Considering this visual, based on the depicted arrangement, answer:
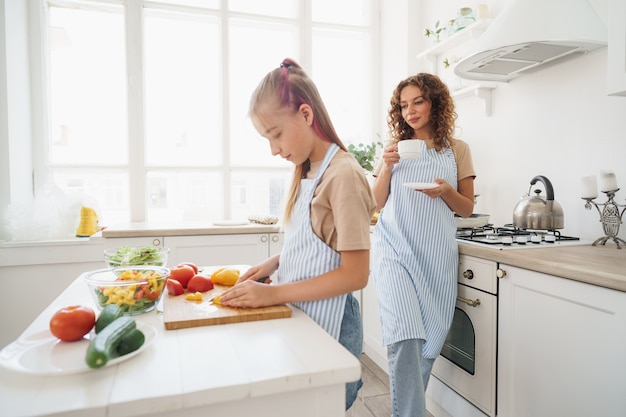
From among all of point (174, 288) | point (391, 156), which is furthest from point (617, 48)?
point (174, 288)

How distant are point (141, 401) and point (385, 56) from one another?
3.43 meters

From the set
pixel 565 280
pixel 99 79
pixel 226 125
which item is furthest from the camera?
pixel 226 125

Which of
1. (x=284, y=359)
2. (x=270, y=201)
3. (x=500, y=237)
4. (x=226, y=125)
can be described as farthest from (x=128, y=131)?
(x=284, y=359)

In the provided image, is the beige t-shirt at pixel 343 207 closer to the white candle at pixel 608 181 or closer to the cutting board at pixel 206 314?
the cutting board at pixel 206 314

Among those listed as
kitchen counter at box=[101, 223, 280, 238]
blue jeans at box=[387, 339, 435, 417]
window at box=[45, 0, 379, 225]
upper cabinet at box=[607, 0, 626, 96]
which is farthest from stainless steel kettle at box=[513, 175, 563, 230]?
window at box=[45, 0, 379, 225]

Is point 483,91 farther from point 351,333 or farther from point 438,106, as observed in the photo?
point 351,333

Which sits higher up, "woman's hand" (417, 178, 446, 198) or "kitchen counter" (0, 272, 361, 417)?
"woman's hand" (417, 178, 446, 198)

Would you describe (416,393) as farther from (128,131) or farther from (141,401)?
(128,131)

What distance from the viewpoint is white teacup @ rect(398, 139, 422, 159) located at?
164 cm

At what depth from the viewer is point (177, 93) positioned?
3.20 meters

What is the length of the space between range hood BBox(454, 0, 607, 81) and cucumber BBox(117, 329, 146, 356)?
169cm

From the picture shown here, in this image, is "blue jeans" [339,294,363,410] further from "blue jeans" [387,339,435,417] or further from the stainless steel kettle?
the stainless steel kettle

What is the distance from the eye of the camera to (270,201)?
3.47 m

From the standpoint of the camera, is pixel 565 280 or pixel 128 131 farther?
pixel 128 131
